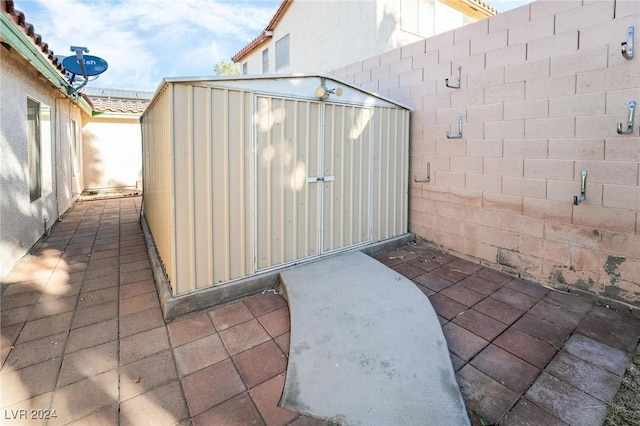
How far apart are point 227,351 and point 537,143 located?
3603 mm

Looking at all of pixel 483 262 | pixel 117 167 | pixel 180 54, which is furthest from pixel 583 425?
pixel 180 54

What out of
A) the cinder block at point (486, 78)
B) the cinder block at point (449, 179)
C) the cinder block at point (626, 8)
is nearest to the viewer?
the cinder block at point (626, 8)

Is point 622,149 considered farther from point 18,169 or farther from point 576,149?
point 18,169

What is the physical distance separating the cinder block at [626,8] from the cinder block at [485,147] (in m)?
1.39

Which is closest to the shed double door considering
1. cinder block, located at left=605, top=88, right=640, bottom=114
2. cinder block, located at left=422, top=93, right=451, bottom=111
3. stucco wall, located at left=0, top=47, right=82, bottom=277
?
cinder block, located at left=422, top=93, right=451, bottom=111

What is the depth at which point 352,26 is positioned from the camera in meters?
7.38

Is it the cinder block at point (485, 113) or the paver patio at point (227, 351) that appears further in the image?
the cinder block at point (485, 113)

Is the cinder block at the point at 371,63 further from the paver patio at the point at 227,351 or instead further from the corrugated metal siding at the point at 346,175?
the paver patio at the point at 227,351

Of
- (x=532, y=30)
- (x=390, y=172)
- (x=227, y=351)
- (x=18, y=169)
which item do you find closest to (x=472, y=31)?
(x=532, y=30)

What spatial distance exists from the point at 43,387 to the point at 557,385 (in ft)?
10.4

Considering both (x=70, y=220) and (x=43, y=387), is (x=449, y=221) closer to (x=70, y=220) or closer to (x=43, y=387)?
(x=43, y=387)

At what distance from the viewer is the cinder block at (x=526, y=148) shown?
3.38 meters

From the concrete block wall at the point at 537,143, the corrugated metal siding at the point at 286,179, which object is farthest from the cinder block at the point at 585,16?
the corrugated metal siding at the point at 286,179

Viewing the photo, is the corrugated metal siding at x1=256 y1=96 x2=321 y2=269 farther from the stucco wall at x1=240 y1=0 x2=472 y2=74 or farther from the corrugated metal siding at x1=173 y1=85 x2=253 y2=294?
the stucco wall at x1=240 y1=0 x2=472 y2=74
